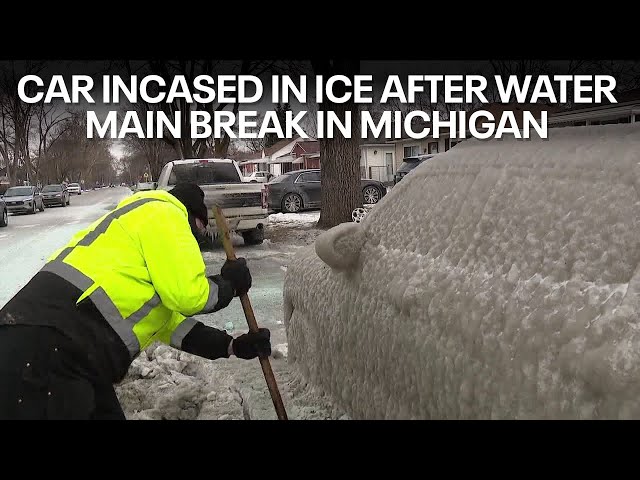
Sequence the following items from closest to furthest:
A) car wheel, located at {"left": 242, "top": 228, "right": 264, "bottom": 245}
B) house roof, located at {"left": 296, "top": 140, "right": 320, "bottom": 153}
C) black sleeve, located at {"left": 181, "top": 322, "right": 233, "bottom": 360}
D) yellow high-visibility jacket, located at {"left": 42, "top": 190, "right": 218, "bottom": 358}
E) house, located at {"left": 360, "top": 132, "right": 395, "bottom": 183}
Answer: yellow high-visibility jacket, located at {"left": 42, "top": 190, "right": 218, "bottom": 358} < black sleeve, located at {"left": 181, "top": 322, "right": 233, "bottom": 360} < car wheel, located at {"left": 242, "top": 228, "right": 264, "bottom": 245} < house, located at {"left": 360, "top": 132, "right": 395, "bottom": 183} < house roof, located at {"left": 296, "top": 140, "right": 320, "bottom": 153}

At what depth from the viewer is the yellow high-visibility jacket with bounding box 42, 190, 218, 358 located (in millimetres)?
2295

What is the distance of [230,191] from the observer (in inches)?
439

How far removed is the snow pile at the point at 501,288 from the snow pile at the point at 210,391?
0.54 m

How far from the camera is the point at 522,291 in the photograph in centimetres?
179

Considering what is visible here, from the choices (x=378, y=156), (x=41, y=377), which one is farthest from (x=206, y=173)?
(x=378, y=156)

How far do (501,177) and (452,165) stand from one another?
A: 451 millimetres

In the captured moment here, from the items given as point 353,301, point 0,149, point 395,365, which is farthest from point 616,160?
point 0,149

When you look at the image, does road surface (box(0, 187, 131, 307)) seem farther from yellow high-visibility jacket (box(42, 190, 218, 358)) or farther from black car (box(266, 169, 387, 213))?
black car (box(266, 169, 387, 213))

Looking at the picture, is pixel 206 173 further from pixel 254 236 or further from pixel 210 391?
pixel 210 391

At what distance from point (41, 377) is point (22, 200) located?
2546 cm

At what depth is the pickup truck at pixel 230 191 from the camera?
11055mm

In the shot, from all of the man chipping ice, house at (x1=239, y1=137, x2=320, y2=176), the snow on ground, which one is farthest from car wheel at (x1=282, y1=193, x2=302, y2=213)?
house at (x1=239, y1=137, x2=320, y2=176)

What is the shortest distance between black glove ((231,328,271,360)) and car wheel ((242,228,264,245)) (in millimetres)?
8751

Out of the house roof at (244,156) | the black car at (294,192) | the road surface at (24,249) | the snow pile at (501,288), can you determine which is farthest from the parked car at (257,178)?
the house roof at (244,156)
